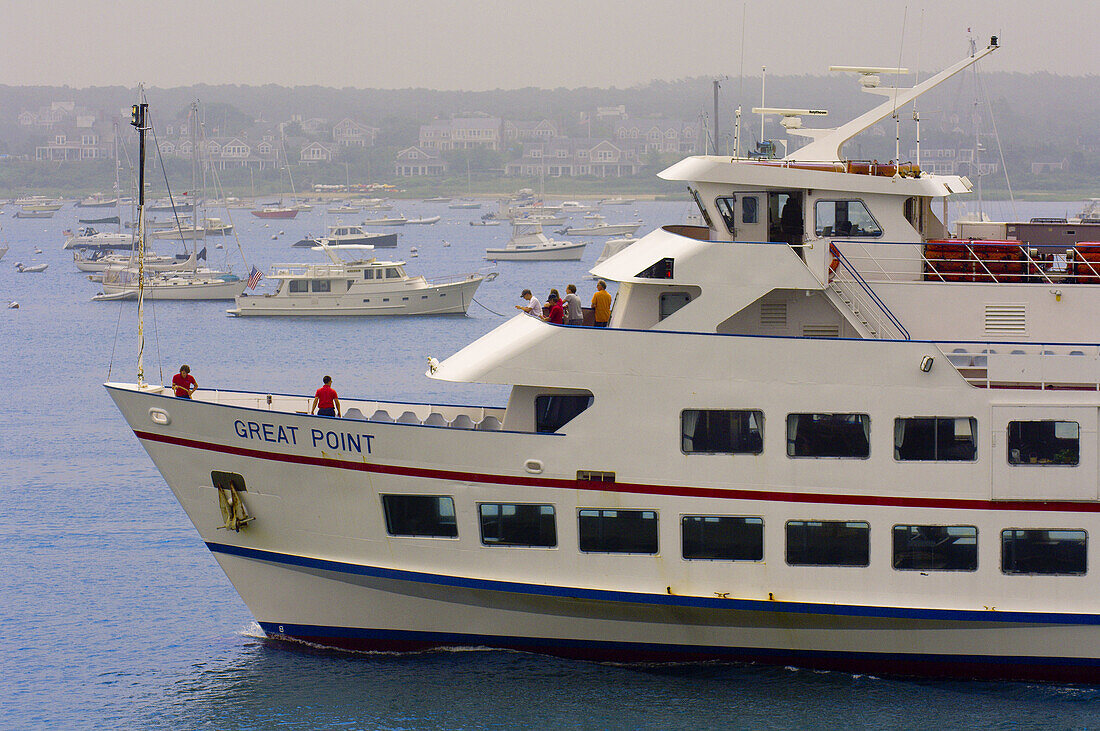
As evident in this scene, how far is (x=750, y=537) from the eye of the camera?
16531 mm

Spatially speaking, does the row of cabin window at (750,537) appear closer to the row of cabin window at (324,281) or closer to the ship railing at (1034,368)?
the ship railing at (1034,368)

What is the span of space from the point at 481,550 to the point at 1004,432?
7058 millimetres

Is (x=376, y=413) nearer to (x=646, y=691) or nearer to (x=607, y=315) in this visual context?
(x=607, y=315)

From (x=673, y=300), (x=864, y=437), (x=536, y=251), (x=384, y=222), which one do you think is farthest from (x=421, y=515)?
(x=384, y=222)

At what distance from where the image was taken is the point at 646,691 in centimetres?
1733

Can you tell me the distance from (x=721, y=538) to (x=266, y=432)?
6364 millimetres

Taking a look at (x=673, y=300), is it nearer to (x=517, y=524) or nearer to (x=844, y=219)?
(x=844, y=219)

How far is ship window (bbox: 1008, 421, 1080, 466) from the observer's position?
16.3 meters

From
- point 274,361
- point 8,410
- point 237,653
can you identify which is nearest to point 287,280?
point 274,361

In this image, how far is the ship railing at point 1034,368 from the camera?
16.5 metres

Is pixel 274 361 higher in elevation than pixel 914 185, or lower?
lower

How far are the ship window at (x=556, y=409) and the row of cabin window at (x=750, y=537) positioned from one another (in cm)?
120

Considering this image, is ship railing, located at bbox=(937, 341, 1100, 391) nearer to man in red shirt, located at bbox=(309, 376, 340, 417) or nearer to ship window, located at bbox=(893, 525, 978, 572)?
ship window, located at bbox=(893, 525, 978, 572)

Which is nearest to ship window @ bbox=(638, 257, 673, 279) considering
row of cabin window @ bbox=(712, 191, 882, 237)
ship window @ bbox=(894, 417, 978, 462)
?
row of cabin window @ bbox=(712, 191, 882, 237)
